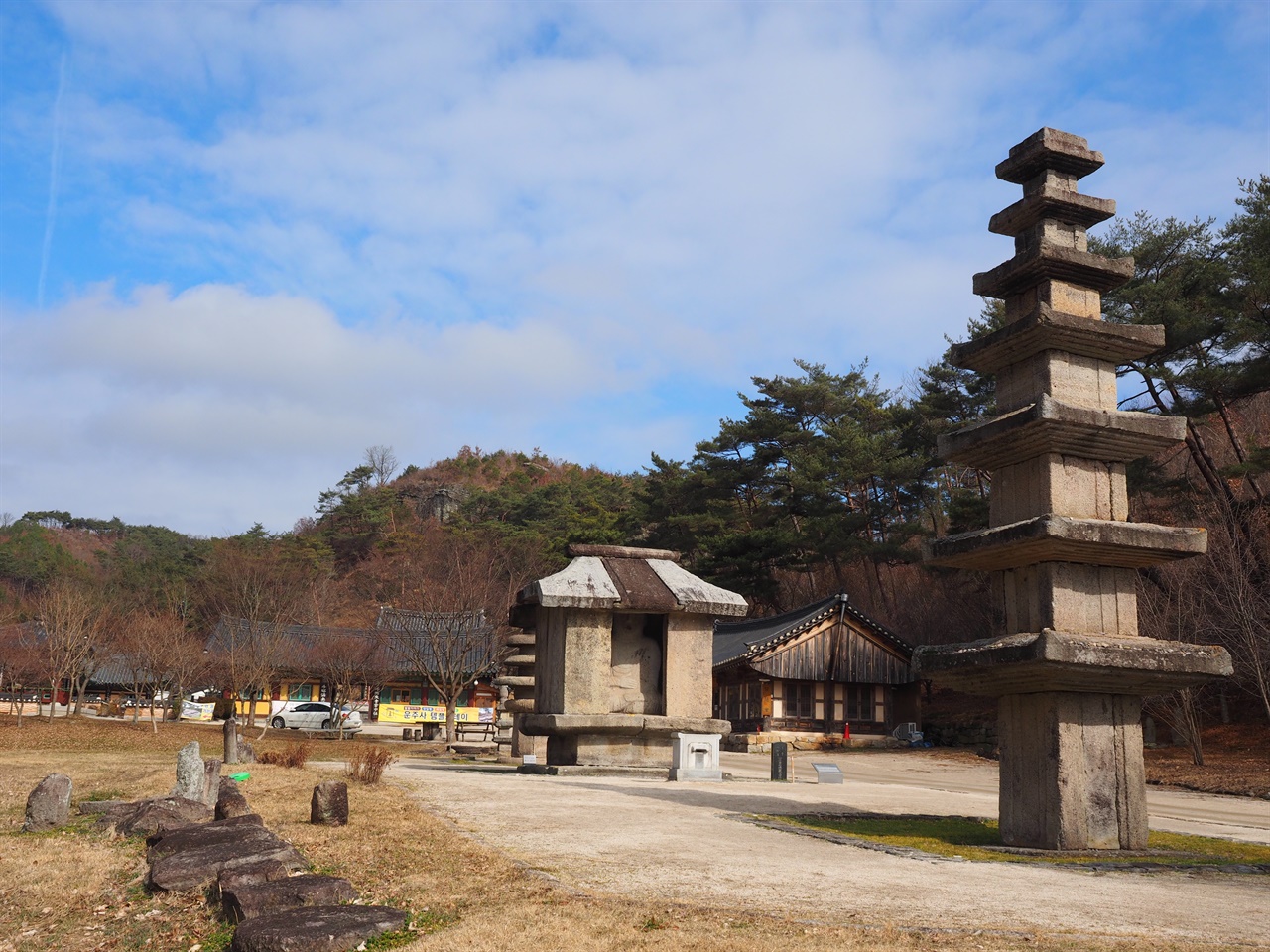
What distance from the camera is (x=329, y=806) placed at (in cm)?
1053

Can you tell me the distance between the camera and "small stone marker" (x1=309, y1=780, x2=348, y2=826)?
34.4 feet

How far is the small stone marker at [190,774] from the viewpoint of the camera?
40.6ft

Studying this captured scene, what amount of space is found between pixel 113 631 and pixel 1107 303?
4807 cm

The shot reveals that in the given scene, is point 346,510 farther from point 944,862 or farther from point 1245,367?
point 944,862

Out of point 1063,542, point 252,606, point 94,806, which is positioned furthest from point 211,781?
point 252,606

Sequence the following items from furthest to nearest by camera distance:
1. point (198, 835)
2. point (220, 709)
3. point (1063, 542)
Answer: point (220, 709)
point (1063, 542)
point (198, 835)

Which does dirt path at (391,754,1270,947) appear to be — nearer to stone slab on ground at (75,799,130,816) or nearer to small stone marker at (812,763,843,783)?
stone slab on ground at (75,799,130,816)

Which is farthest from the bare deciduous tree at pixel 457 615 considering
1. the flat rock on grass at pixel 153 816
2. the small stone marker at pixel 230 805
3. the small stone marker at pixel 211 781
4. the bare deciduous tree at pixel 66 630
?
the small stone marker at pixel 230 805

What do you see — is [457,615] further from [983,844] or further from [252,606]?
[983,844]

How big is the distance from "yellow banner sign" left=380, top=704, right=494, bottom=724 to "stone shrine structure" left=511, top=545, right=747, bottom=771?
36.5 m

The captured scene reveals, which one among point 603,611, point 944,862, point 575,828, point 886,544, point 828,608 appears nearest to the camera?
point 944,862

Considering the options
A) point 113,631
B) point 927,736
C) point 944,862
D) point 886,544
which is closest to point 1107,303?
point 886,544

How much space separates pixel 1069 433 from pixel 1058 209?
286 centimetres

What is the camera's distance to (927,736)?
139ft
